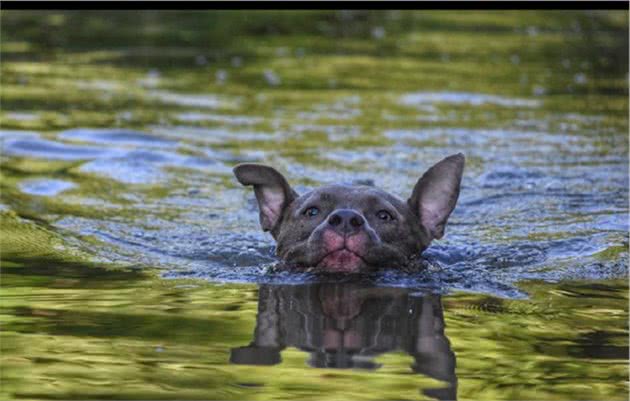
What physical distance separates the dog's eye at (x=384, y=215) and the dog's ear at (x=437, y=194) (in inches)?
16.8

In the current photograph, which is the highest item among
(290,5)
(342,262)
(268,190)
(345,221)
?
(290,5)

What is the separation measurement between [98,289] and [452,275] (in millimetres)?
1999

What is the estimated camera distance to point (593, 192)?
10211mm

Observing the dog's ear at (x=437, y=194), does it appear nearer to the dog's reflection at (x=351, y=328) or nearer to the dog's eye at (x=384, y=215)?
the dog's eye at (x=384, y=215)

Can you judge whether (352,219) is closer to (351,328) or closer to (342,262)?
(342,262)

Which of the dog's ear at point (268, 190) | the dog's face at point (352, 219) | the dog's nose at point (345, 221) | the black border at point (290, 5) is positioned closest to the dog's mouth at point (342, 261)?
the dog's face at point (352, 219)

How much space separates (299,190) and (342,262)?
332cm

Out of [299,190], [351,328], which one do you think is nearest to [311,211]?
[351,328]

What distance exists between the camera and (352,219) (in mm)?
6812

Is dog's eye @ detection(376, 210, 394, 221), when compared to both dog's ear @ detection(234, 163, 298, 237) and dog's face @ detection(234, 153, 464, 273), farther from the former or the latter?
dog's ear @ detection(234, 163, 298, 237)

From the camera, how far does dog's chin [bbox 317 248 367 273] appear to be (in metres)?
6.87

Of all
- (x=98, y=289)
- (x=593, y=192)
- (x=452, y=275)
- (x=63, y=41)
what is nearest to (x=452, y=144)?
(x=593, y=192)

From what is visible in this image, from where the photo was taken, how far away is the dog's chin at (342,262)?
687cm

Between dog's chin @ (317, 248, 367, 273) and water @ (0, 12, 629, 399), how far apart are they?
0.30ft
